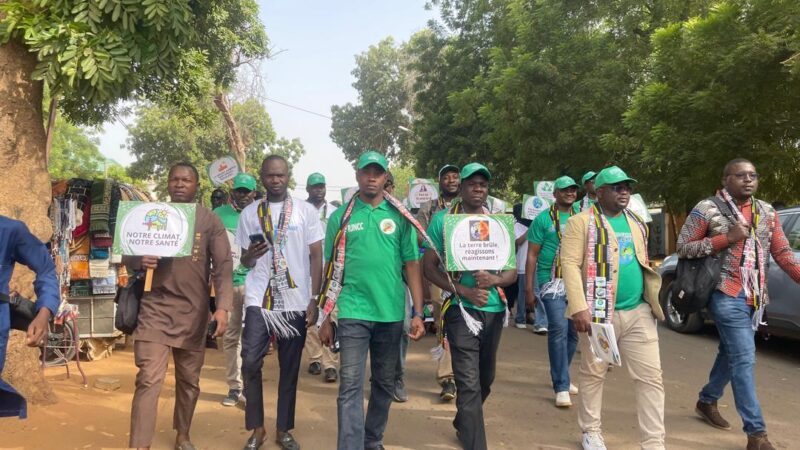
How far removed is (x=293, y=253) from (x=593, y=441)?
247 cm

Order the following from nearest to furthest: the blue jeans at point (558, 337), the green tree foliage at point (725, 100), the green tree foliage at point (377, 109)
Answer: the blue jeans at point (558, 337)
the green tree foliage at point (725, 100)
the green tree foliage at point (377, 109)

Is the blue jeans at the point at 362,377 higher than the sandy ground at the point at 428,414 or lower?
higher

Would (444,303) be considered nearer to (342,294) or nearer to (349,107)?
(342,294)

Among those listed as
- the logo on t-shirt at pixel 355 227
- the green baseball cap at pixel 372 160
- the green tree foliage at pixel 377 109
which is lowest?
the logo on t-shirt at pixel 355 227

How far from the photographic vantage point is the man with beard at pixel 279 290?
14.4 ft

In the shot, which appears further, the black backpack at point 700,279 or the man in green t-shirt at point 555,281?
the man in green t-shirt at point 555,281

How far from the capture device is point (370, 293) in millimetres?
3898

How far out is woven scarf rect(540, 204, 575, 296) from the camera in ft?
17.7

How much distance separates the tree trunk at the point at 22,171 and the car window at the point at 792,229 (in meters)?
7.89

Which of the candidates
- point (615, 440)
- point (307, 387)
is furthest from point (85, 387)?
point (615, 440)

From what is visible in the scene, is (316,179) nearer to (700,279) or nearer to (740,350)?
(700,279)

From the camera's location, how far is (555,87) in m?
15.0

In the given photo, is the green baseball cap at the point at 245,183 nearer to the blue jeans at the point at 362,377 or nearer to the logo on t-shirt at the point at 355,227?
the logo on t-shirt at the point at 355,227

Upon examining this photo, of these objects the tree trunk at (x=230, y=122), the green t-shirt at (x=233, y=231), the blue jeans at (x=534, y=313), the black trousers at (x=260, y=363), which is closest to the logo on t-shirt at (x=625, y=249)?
the black trousers at (x=260, y=363)
